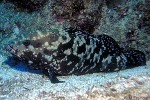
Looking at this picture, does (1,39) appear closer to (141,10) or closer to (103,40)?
(103,40)

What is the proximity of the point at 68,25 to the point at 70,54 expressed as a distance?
4.50 feet

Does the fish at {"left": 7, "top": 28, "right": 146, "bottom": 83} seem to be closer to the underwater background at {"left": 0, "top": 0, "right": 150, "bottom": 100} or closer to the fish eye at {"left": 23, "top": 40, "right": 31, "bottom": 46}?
the fish eye at {"left": 23, "top": 40, "right": 31, "bottom": 46}

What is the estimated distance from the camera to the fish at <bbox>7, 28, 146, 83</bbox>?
4.87 metres

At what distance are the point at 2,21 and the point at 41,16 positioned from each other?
5.02 feet

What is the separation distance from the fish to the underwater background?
17 centimetres

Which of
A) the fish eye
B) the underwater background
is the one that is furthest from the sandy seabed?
the fish eye

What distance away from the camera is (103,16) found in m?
6.30

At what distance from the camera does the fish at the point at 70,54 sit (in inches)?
192

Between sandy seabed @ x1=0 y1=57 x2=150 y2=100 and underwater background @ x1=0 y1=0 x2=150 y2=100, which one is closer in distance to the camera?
sandy seabed @ x1=0 y1=57 x2=150 y2=100

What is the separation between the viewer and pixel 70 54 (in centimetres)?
519

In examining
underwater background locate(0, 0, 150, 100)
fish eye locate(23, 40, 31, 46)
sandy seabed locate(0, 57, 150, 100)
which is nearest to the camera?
sandy seabed locate(0, 57, 150, 100)

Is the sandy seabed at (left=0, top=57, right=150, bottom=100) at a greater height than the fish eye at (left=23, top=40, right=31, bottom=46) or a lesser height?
lesser

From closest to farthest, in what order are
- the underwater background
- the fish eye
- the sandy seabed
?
the sandy seabed
the underwater background
the fish eye

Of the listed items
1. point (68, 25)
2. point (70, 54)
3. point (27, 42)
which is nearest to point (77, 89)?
point (70, 54)
